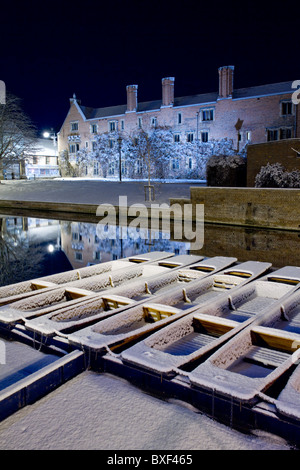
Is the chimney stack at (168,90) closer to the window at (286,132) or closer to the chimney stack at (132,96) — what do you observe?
the chimney stack at (132,96)

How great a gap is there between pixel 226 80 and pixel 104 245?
2265 centimetres

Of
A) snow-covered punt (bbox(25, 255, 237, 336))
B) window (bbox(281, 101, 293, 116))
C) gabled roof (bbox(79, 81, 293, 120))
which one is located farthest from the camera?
gabled roof (bbox(79, 81, 293, 120))

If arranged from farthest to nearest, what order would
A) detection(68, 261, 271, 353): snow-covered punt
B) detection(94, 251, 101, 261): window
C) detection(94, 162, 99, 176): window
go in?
1. detection(94, 162, 99, 176): window
2. detection(94, 251, 101, 261): window
3. detection(68, 261, 271, 353): snow-covered punt

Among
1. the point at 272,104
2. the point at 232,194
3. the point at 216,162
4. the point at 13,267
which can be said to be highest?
the point at 272,104

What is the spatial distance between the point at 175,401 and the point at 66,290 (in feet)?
7.66

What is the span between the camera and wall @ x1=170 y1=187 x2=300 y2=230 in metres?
12.0

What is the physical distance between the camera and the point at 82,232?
Result: 41.9ft

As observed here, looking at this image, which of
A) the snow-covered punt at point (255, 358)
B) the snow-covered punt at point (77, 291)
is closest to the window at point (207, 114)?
the snow-covered punt at point (77, 291)

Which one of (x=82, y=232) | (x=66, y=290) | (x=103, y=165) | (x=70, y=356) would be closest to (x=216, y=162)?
(x=82, y=232)

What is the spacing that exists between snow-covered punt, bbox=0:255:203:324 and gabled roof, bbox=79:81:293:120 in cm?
2456

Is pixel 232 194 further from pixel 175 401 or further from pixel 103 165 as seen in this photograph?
pixel 103 165

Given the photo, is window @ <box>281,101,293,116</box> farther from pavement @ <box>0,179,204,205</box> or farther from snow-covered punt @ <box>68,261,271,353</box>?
snow-covered punt @ <box>68,261,271,353</box>

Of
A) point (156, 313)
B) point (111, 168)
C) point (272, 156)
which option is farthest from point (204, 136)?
point (156, 313)

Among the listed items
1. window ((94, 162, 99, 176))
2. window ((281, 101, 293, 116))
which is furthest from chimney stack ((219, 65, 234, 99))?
window ((94, 162, 99, 176))
